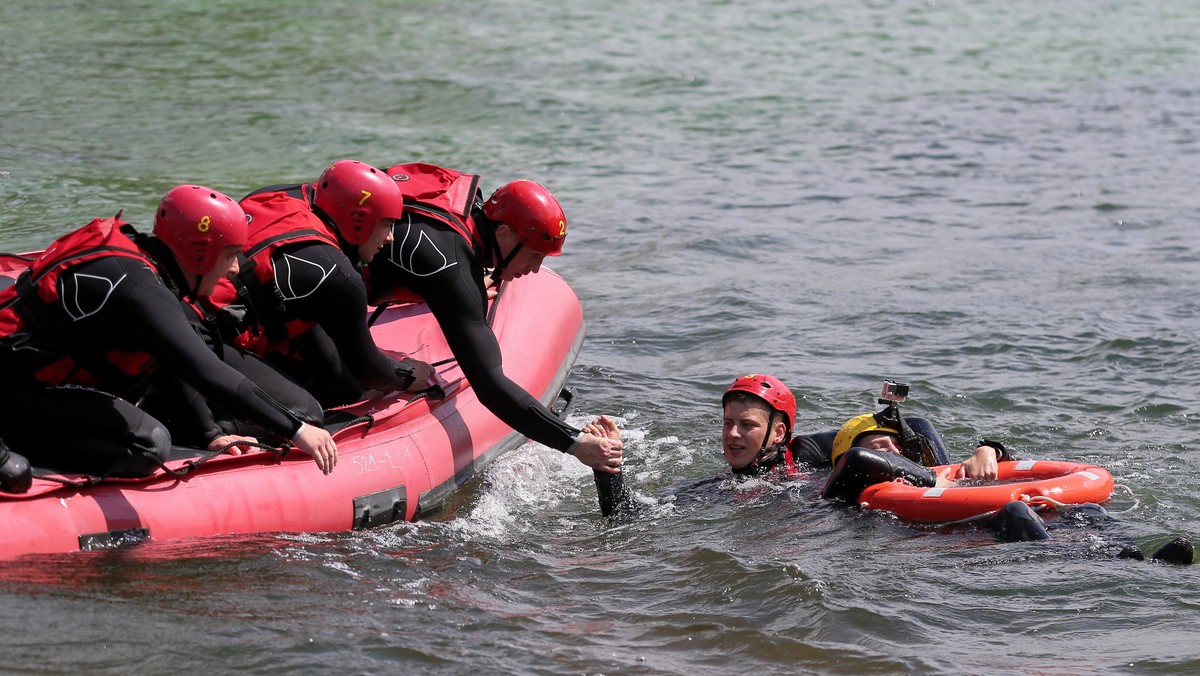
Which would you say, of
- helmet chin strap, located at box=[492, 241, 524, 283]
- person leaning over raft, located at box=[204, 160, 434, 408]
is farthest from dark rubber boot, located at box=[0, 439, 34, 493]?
helmet chin strap, located at box=[492, 241, 524, 283]

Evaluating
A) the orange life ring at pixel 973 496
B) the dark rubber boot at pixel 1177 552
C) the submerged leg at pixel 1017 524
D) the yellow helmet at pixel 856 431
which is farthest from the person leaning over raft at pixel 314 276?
the dark rubber boot at pixel 1177 552

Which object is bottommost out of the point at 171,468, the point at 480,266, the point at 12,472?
the point at 171,468

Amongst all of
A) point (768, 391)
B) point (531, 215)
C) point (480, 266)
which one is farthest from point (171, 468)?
point (768, 391)

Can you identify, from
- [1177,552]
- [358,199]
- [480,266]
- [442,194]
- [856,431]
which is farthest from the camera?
[856,431]

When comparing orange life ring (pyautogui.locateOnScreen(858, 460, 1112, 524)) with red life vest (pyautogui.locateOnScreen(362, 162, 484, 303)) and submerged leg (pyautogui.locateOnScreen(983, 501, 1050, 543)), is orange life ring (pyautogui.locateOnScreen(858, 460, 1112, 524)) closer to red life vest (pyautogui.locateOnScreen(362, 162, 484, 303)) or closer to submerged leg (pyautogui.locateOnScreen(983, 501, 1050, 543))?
submerged leg (pyautogui.locateOnScreen(983, 501, 1050, 543))

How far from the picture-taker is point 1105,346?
10.2 meters

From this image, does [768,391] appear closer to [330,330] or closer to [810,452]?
[810,452]

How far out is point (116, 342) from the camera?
214 inches

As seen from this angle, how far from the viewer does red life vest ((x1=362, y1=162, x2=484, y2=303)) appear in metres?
6.67

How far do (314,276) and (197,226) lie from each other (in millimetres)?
822

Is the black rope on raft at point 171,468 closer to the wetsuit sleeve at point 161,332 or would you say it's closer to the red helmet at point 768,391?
the wetsuit sleeve at point 161,332

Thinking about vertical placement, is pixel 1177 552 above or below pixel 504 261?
below

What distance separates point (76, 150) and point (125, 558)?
9.24m

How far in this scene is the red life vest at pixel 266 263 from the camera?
20.3 feet
